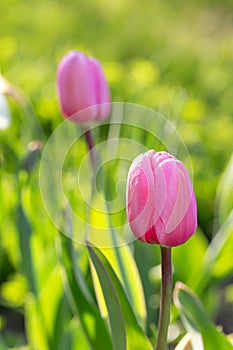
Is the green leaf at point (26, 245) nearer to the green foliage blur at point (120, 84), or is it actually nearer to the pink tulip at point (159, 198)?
the green foliage blur at point (120, 84)

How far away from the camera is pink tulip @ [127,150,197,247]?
2.40 ft

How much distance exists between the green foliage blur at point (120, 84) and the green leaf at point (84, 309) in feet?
0.26

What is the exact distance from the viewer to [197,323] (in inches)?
34.4

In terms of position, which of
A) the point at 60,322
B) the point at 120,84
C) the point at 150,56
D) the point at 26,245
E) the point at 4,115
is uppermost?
the point at 150,56

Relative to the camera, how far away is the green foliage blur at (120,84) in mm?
1307

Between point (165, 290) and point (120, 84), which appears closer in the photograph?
point (165, 290)

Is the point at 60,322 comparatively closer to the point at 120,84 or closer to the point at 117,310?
the point at 117,310

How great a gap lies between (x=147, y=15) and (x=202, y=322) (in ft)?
9.04

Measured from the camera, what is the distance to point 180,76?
2.66m

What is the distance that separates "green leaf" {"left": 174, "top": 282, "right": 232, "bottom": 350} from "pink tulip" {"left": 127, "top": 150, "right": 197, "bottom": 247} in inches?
5.0

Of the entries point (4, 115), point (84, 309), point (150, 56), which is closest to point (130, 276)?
point (84, 309)

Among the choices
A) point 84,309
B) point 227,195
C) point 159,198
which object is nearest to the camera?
point 159,198

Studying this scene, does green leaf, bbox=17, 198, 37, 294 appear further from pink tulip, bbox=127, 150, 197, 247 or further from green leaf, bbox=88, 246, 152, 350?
pink tulip, bbox=127, 150, 197, 247

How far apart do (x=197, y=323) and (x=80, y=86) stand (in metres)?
0.40
